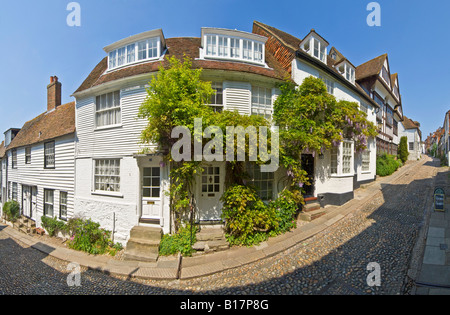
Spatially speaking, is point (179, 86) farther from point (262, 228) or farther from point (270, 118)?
point (262, 228)

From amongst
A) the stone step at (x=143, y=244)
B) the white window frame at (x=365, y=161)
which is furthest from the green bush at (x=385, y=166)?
the stone step at (x=143, y=244)

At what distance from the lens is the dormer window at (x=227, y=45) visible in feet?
27.5

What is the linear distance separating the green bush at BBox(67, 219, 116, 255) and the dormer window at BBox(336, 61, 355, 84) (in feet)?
59.0

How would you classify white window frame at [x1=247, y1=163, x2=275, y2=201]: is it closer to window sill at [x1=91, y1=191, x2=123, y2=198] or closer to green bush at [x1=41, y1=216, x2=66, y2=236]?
window sill at [x1=91, y1=191, x2=123, y2=198]

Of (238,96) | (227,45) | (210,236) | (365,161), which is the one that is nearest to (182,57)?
(227,45)

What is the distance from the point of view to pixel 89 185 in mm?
8539

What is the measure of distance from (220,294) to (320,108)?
28.8 feet

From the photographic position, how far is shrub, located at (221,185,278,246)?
6.31 metres

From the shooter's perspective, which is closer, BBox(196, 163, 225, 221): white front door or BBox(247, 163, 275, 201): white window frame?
BBox(196, 163, 225, 221): white front door

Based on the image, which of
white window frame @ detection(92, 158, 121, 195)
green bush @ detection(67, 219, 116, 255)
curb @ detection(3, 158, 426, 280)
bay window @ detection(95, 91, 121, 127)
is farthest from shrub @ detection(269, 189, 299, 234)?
bay window @ detection(95, 91, 121, 127)

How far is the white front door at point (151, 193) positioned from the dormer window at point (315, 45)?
1139cm

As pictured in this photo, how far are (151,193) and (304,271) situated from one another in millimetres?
6318

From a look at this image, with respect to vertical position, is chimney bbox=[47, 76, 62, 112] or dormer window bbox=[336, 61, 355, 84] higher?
dormer window bbox=[336, 61, 355, 84]

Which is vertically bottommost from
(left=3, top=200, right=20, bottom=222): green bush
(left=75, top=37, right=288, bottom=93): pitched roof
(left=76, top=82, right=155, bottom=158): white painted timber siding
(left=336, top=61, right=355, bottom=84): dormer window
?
(left=3, top=200, right=20, bottom=222): green bush
